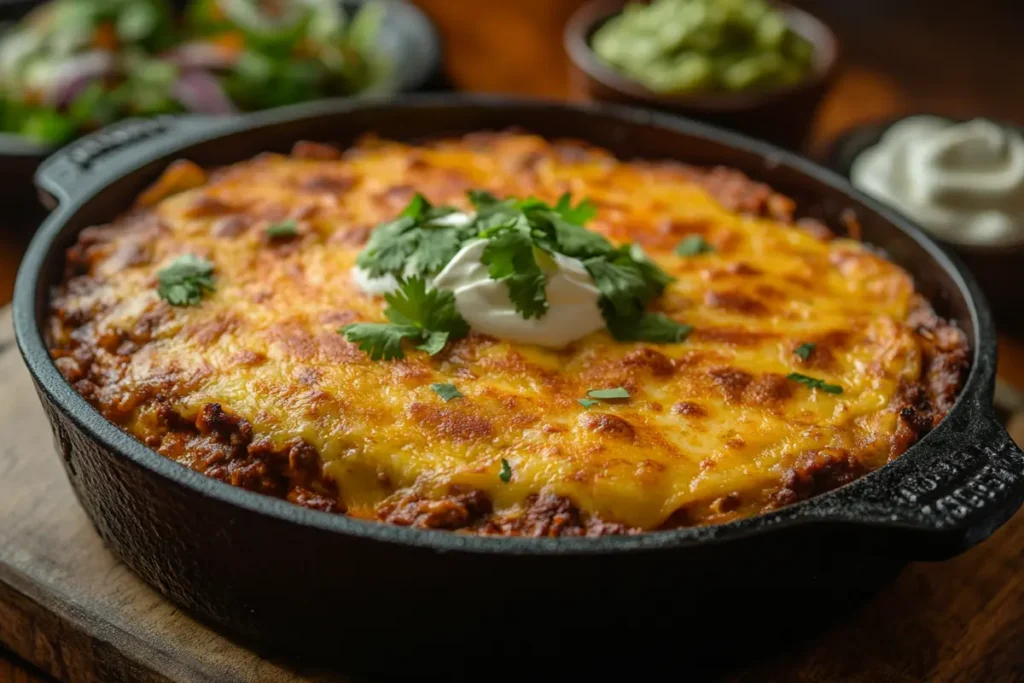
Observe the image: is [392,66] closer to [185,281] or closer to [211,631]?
[185,281]

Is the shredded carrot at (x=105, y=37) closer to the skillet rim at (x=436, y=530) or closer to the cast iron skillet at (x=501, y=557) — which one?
the skillet rim at (x=436, y=530)

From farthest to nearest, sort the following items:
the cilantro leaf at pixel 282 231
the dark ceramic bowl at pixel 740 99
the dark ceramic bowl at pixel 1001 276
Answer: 1. the dark ceramic bowl at pixel 740 99
2. the dark ceramic bowl at pixel 1001 276
3. the cilantro leaf at pixel 282 231

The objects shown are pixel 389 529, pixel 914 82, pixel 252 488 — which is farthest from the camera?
pixel 914 82

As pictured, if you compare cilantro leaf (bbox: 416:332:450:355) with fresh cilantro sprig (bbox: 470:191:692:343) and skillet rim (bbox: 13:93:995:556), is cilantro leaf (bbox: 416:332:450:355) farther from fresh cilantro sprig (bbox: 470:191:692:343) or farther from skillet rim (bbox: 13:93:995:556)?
skillet rim (bbox: 13:93:995:556)

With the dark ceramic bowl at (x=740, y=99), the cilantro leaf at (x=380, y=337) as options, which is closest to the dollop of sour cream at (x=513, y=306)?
the cilantro leaf at (x=380, y=337)

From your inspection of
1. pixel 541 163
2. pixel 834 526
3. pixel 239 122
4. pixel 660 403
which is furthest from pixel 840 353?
pixel 239 122

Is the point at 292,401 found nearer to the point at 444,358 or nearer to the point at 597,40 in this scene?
the point at 444,358
